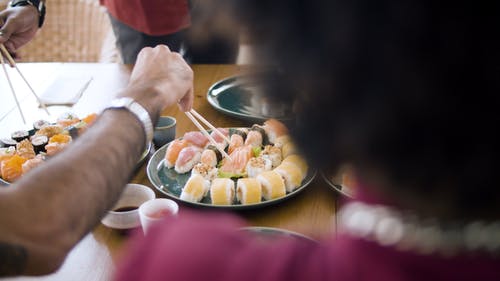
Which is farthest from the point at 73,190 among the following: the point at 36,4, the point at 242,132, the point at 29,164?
the point at 36,4

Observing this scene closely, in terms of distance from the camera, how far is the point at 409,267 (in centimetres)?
37

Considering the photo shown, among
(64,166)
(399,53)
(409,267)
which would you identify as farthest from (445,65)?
(64,166)

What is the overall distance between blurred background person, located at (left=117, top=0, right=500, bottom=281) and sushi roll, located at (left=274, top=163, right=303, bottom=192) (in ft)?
2.24

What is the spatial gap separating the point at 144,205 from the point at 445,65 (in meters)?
0.74

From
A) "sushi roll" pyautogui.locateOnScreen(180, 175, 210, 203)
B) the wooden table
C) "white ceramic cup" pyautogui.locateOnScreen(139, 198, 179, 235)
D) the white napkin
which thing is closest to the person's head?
the wooden table

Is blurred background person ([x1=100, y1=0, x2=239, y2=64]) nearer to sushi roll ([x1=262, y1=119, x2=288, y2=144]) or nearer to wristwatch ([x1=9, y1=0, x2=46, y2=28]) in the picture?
wristwatch ([x1=9, y1=0, x2=46, y2=28])

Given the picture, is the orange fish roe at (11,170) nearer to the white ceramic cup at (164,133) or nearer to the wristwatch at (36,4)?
the white ceramic cup at (164,133)

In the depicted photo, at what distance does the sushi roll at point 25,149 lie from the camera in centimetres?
122

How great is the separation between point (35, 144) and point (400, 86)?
1134 mm

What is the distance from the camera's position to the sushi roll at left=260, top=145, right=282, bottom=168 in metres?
1.23

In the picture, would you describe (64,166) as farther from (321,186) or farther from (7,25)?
(7,25)

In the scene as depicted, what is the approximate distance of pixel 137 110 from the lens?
897 millimetres

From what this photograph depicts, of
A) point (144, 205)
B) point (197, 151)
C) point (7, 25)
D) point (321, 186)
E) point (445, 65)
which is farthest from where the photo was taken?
point (7, 25)

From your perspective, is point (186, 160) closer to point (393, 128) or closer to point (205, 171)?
point (205, 171)
